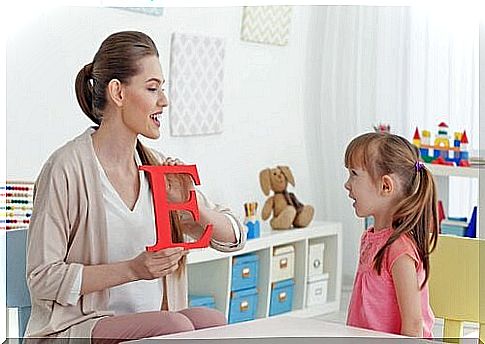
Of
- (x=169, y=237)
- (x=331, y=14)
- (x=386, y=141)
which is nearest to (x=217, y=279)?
(x=169, y=237)

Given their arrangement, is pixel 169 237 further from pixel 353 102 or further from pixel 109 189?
pixel 353 102

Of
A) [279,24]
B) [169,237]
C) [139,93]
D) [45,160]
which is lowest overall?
[169,237]

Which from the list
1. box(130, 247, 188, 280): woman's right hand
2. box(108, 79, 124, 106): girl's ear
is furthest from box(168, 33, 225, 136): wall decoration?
box(130, 247, 188, 280): woman's right hand

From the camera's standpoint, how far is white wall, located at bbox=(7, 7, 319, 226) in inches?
80.9

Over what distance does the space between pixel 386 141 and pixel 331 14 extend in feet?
1.03

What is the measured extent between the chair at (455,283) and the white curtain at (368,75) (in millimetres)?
191

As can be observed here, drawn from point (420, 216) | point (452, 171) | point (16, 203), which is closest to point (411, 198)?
point (420, 216)

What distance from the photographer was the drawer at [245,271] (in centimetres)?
215

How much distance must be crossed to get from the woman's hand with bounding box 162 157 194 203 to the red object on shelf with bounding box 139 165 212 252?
0.03 ft

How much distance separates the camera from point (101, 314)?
2.00 meters

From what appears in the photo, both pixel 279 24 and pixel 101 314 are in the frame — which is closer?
pixel 101 314

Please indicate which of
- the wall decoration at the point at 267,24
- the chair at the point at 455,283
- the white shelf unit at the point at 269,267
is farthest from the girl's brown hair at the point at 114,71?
the chair at the point at 455,283

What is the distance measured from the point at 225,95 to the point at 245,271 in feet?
1.25

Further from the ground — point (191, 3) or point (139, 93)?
point (191, 3)
